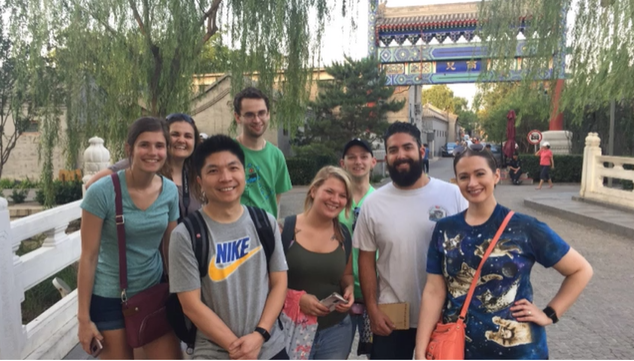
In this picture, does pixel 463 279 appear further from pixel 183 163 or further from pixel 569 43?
pixel 569 43

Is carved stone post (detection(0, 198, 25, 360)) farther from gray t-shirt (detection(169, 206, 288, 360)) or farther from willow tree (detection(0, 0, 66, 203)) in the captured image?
willow tree (detection(0, 0, 66, 203))

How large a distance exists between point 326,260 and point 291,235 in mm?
200

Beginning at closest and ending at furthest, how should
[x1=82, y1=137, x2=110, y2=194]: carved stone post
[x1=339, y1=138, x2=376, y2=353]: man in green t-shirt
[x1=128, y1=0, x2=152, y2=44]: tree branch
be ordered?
[x1=339, y1=138, x2=376, y2=353]: man in green t-shirt, [x1=82, y1=137, x2=110, y2=194]: carved stone post, [x1=128, y1=0, x2=152, y2=44]: tree branch

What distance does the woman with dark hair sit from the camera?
1960 mm

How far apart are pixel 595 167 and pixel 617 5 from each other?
13.9ft

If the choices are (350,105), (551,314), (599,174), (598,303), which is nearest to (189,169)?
(551,314)

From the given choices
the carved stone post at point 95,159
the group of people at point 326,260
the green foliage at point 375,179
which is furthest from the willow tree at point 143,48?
the green foliage at point 375,179

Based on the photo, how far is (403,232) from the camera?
2.10m

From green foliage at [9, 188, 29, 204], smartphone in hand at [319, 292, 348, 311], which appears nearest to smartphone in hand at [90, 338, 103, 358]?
smartphone in hand at [319, 292, 348, 311]

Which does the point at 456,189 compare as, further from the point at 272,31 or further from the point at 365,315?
the point at 272,31

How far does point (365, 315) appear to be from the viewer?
2.31 m

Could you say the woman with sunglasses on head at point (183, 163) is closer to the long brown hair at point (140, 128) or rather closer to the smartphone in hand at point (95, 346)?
the long brown hair at point (140, 128)

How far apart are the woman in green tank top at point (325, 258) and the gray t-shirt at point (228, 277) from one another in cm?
27

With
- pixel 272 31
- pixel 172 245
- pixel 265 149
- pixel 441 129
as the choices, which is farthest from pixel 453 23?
pixel 441 129
